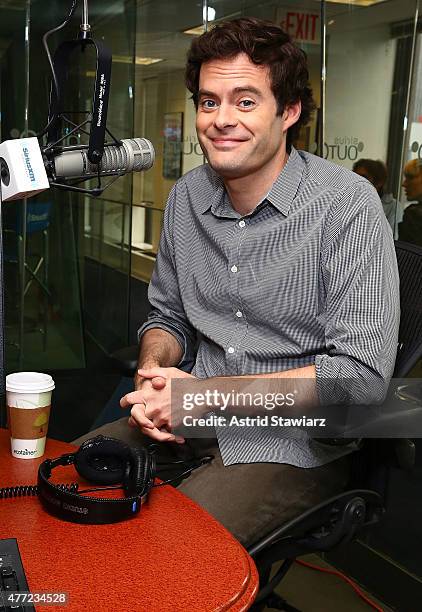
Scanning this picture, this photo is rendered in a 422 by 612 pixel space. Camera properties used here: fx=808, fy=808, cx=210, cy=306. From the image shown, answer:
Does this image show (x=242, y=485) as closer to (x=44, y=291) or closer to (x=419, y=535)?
(x=419, y=535)

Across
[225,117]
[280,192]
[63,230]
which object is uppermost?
[225,117]

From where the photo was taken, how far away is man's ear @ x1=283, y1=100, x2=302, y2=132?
1.96 meters

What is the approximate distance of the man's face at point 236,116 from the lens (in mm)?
1834

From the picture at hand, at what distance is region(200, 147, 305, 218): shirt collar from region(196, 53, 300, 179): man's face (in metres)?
0.07

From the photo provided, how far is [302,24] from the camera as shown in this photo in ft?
16.4

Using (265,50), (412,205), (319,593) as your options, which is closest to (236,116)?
(265,50)

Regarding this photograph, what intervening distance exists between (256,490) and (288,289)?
1.48ft

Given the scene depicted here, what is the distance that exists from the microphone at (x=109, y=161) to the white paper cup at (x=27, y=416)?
0.42 m

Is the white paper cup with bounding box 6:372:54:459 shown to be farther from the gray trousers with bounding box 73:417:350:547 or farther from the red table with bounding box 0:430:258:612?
the gray trousers with bounding box 73:417:350:547

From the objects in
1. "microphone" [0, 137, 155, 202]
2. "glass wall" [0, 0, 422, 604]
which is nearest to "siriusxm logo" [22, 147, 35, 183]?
"microphone" [0, 137, 155, 202]

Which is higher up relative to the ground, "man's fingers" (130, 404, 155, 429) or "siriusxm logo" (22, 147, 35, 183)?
"siriusxm logo" (22, 147, 35, 183)

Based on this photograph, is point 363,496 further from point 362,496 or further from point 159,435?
point 159,435

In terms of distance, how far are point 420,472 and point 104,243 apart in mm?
3115

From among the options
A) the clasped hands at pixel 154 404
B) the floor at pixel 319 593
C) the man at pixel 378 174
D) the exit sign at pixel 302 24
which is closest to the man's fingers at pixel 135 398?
the clasped hands at pixel 154 404
